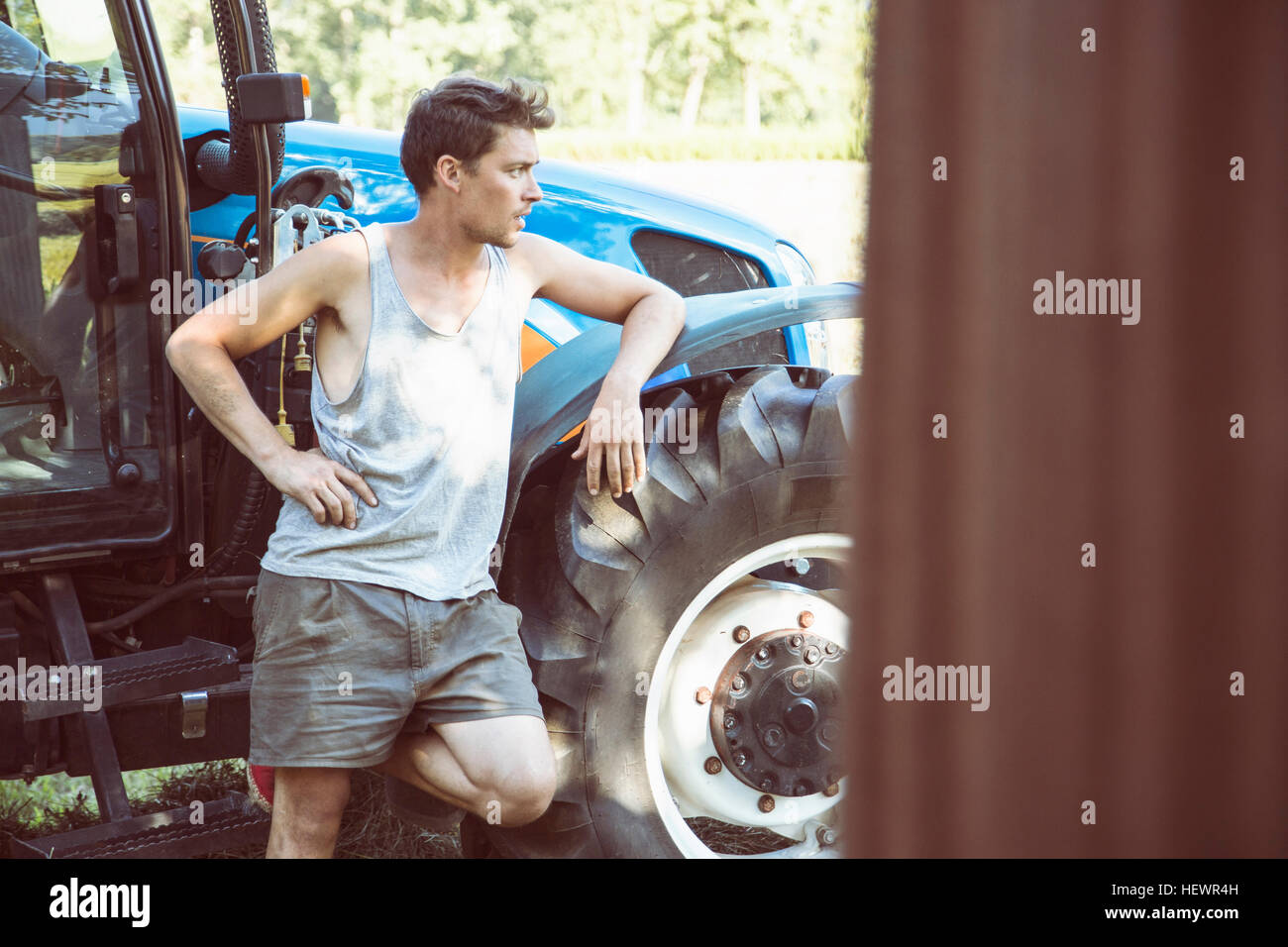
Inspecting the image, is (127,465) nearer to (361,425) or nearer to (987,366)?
(361,425)

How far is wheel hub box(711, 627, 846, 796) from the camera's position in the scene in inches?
115

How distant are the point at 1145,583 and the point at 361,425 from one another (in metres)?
1.68

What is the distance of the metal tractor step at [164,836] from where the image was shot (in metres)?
2.73

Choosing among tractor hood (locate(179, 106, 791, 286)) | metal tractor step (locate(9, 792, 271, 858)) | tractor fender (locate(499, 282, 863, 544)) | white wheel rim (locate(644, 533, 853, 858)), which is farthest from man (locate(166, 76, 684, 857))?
tractor hood (locate(179, 106, 791, 286))

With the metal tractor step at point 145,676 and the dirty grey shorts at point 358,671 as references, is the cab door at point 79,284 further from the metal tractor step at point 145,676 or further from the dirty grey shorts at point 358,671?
the dirty grey shorts at point 358,671

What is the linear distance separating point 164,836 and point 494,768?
2.61 ft

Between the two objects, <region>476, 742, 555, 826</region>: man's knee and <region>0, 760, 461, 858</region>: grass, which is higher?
<region>476, 742, 555, 826</region>: man's knee

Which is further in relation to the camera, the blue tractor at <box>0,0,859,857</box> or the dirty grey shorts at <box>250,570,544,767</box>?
the blue tractor at <box>0,0,859,857</box>

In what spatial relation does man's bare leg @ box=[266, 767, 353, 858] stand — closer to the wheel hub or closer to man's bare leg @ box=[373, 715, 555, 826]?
man's bare leg @ box=[373, 715, 555, 826]

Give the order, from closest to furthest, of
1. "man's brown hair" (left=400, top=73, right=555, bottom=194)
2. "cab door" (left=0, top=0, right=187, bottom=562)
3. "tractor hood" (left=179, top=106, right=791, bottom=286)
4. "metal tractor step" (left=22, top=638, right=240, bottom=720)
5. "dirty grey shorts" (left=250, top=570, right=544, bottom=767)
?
"dirty grey shorts" (left=250, top=570, right=544, bottom=767) → "man's brown hair" (left=400, top=73, right=555, bottom=194) → "metal tractor step" (left=22, top=638, right=240, bottom=720) → "cab door" (left=0, top=0, right=187, bottom=562) → "tractor hood" (left=179, top=106, right=791, bottom=286)
